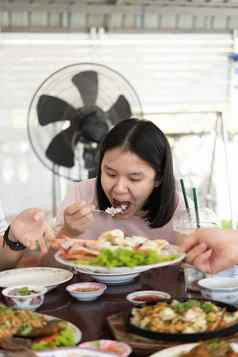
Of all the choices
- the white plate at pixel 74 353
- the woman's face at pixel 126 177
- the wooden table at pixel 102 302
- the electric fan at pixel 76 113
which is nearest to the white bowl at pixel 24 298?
the wooden table at pixel 102 302

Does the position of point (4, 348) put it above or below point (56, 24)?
below

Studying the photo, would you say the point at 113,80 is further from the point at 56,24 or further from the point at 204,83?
the point at 204,83

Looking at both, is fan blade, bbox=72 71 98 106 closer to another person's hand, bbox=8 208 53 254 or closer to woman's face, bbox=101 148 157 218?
woman's face, bbox=101 148 157 218

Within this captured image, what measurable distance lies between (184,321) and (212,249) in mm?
411

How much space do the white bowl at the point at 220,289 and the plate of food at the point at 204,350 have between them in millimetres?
367

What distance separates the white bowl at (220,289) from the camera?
1.75 metres

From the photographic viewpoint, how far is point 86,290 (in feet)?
6.09

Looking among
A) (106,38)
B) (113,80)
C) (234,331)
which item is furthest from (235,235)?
(106,38)

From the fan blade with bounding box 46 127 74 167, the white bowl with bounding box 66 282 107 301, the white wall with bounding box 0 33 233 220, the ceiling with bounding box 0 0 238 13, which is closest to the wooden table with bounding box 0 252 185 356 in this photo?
the white bowl with bounding box 66 282 107 301

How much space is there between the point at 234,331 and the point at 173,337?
0.52 ft

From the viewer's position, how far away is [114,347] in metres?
1.37

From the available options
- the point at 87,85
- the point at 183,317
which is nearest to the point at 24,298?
the point at 183,317

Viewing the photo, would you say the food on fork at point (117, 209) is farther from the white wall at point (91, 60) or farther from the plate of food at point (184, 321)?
the white wall at point (91, 60)

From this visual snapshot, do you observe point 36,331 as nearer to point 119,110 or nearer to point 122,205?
point 122,205
